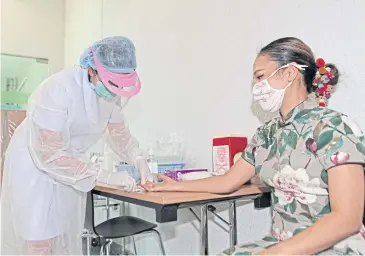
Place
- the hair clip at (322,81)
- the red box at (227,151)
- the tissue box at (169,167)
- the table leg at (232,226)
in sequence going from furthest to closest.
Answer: the tissue box at (169,167) < the table leg at (232,226) < the red box at (227,151) < the hair clip at (322,81)

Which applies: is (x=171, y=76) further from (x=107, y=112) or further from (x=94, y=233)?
(x=94, y=233)

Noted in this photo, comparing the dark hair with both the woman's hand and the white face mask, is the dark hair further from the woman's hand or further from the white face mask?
the woman's hand

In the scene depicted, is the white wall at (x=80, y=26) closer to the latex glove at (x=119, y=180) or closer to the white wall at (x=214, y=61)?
the white wall at (x=214, y=61)

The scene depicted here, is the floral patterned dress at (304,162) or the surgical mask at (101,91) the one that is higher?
the surgical mask at (101,91)

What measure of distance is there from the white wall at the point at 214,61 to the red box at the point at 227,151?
4.9 inches

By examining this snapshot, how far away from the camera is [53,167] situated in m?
1.40

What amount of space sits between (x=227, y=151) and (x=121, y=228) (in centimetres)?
69

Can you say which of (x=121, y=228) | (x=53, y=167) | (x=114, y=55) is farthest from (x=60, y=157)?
(x=121, y=228)

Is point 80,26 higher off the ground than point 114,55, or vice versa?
point 80,26

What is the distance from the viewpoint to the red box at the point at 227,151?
5.29ft

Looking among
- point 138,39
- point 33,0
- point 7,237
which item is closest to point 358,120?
point 7,237

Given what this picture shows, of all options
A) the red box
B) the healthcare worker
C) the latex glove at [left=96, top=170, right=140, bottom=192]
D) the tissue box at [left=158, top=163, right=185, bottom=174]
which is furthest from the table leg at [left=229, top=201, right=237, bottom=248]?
the latex glove at [left=96, top=170, right=140, bottom=192]

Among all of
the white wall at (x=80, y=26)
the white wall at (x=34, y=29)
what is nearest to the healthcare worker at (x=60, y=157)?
the white wall at (x=80, y=26)

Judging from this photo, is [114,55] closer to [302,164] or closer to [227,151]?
[227,151]
